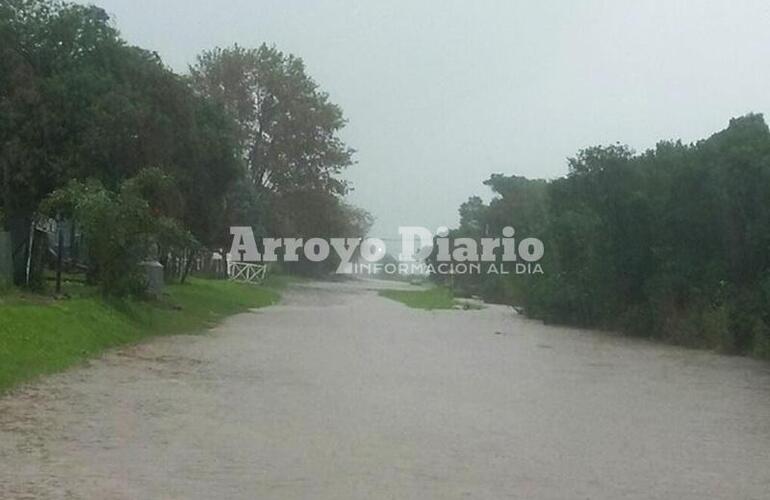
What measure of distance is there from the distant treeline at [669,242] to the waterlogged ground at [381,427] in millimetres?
4945

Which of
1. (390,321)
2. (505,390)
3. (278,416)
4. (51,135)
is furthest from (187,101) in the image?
(278,416)

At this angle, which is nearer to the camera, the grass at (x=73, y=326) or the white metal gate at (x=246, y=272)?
the grass at (x=73, y=326)

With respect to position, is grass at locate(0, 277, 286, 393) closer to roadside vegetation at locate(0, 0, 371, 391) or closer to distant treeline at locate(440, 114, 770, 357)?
roadside vegetation at locate(0, 0, 371, 391)

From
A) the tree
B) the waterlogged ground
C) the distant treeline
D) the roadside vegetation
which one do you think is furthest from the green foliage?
the tree

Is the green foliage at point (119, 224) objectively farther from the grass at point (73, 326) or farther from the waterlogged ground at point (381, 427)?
the waterlogged ground at point (381, 427)

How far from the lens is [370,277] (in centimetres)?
15388

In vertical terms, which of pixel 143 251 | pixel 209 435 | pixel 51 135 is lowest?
pixel 209 435

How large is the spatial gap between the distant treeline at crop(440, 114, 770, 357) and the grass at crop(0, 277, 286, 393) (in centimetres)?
1263

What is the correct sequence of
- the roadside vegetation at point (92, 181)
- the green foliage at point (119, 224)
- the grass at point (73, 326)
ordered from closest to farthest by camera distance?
the grass at point (73, 326) < the roadside vegetation at point (92, 181) < the green foliage at point (119, 224)

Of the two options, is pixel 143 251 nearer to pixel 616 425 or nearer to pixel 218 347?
pixel 218 347

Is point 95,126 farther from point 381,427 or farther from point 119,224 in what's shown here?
point 381,427

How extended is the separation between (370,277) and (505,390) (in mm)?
135800

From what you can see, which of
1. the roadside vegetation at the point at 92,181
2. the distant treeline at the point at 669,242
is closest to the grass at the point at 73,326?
the roadside vegetation at the point at 92,181

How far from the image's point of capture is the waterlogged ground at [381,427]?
399 inches
